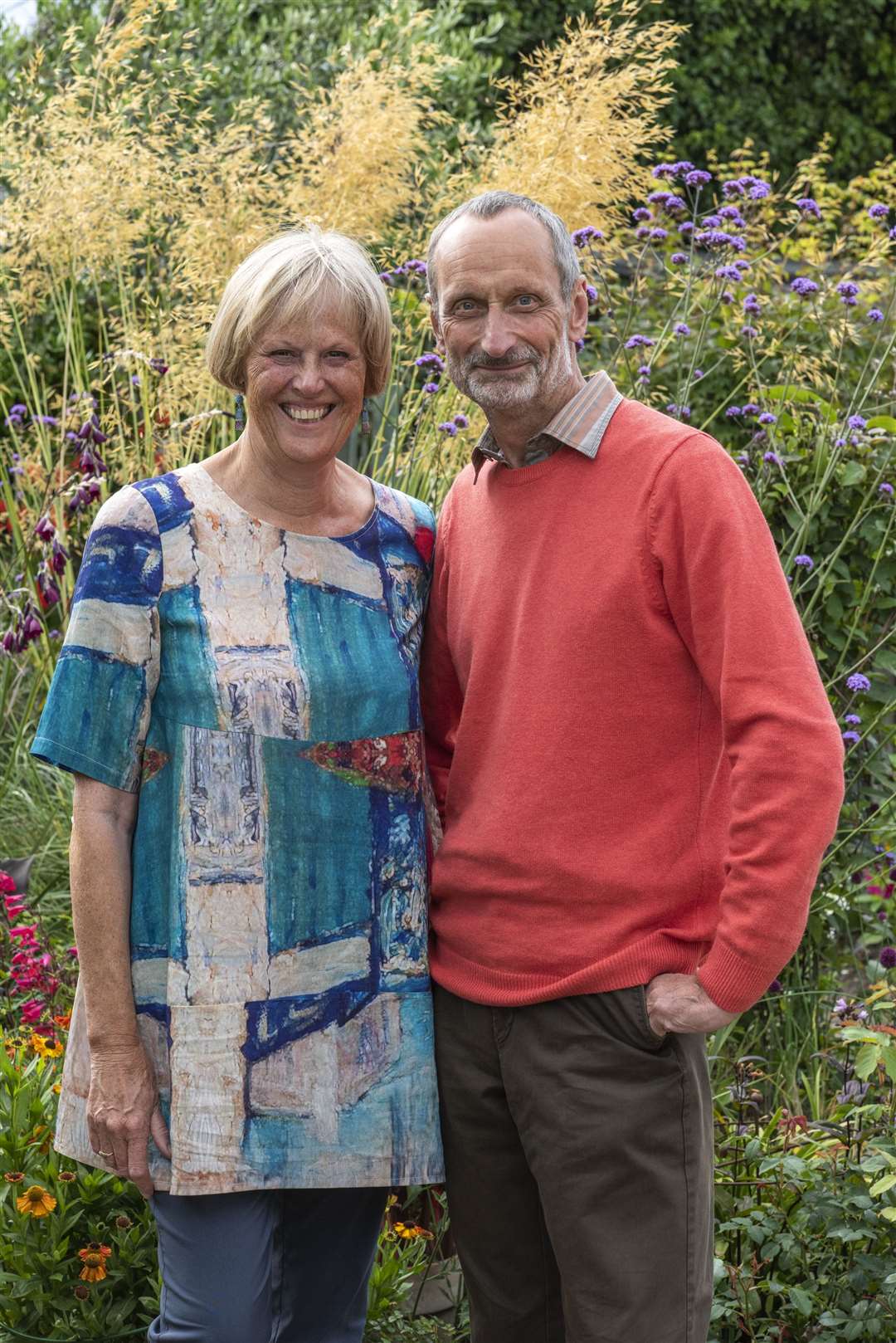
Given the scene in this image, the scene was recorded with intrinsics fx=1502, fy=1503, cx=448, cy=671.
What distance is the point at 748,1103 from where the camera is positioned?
321 centimetres

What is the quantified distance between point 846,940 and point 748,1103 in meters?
1.06

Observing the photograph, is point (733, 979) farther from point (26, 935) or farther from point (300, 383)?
point (26, 935)

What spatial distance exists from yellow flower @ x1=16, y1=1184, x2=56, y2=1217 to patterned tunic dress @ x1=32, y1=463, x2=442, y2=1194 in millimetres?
332

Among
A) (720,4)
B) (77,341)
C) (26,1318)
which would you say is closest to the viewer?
(26,1318)

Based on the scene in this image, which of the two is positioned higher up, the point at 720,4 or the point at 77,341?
the point at 720,4

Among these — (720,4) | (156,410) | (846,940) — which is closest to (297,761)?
(846,940)

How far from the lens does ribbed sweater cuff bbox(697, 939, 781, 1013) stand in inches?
77.5

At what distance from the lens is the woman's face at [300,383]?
2.20 metres

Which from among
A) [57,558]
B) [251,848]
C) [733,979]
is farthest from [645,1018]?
[57,558]

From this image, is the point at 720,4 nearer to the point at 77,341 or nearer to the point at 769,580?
the point at 77,341

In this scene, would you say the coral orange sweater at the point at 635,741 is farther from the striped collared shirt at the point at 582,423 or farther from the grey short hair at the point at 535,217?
the grey short hair at the point at 535,217

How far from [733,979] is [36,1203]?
1282mm

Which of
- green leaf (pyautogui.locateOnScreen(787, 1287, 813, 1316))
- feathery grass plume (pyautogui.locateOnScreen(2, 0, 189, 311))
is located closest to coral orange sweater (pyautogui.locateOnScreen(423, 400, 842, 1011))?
green leaf (pyautogui.locateOnScreen(787, 1287, 813, 1316))

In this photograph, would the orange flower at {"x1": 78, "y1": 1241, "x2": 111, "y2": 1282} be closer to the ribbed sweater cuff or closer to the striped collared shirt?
the ribbed sweater cuff
